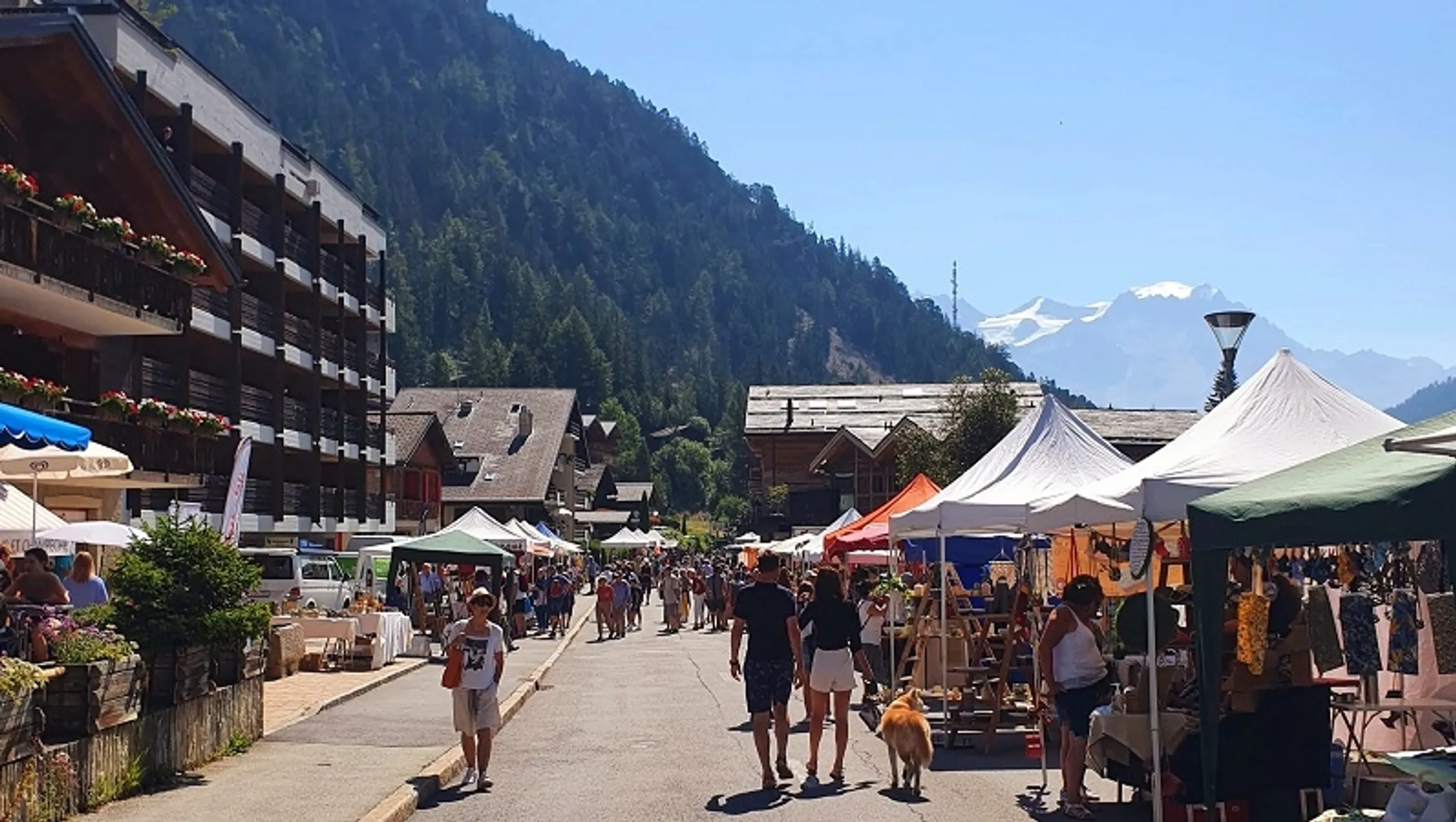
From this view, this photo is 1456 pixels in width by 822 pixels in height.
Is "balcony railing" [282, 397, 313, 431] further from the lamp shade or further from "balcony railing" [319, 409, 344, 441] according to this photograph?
the lamp shade

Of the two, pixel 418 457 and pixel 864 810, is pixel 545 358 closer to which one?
pixel 418 457

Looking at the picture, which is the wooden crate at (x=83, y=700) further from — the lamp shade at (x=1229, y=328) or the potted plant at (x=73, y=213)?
the potted plant at (x=73, y=213)

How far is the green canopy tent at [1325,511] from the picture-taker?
746 cm

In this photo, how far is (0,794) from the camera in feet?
30.7

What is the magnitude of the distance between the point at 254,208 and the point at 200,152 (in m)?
2.96

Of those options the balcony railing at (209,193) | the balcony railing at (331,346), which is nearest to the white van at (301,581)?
the balcony railing at (209,193)

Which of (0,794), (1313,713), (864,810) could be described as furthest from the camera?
(864,810)

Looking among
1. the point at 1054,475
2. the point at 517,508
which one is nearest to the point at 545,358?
the point at 517,508

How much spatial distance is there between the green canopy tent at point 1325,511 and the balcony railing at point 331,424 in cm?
4709

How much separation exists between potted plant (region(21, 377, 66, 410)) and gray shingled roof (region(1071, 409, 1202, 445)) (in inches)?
1771

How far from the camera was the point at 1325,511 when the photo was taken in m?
8.02

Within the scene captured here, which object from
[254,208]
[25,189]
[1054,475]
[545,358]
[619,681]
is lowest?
[619,681]

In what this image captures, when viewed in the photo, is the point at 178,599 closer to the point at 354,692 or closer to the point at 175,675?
the point at 175,675

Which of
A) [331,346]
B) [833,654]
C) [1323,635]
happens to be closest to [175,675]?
[833,654]
